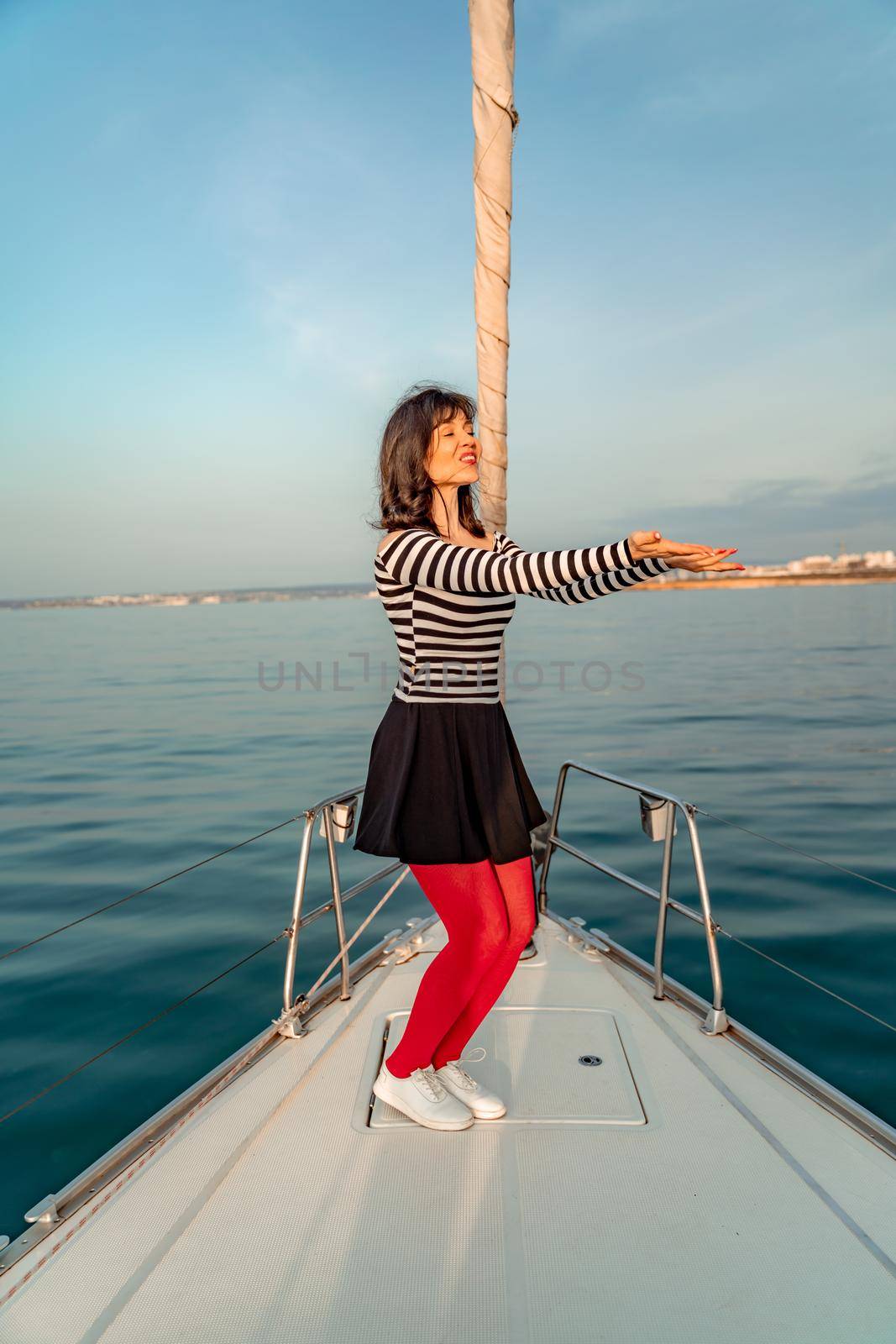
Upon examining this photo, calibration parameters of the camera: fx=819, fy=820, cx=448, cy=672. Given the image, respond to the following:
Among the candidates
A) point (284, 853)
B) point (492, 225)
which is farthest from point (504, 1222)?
point (284, 853)

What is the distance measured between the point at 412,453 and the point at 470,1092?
1597 millimetres

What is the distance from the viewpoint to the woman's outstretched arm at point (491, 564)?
1589 mm

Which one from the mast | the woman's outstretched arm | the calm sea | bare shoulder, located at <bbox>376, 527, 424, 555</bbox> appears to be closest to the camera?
the woman's outstretched arm

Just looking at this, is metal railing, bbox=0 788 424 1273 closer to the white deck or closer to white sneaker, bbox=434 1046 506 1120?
the white deck

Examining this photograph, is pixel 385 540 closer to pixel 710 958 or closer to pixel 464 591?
pixel 464 591

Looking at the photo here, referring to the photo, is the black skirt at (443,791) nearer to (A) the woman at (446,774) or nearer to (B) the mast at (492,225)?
(A) the woman at (446,774)

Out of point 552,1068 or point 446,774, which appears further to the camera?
point 552,1068

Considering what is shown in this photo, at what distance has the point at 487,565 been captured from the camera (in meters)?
1.66

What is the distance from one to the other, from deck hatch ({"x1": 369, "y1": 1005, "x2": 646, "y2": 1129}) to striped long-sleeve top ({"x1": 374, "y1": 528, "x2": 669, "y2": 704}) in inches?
41.0

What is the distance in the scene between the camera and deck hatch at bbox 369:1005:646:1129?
2.04 m

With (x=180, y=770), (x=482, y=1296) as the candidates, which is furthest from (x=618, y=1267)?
(x=180, y=770)

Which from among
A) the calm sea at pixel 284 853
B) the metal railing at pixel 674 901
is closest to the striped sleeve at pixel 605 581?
the metal railing at pixel 674 901

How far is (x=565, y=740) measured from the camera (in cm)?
1026

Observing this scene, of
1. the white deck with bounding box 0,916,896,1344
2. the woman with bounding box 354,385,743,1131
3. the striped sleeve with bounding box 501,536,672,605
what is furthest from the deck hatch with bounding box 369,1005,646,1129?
the striped sleeve with bounding box 501,536,672,605
